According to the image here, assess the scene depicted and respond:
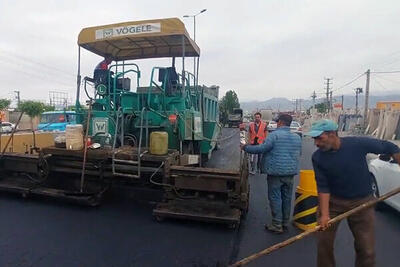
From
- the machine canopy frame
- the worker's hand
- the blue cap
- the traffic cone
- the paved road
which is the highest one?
the machine canopy frame

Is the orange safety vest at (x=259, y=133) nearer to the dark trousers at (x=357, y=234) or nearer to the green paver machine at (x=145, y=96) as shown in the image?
the green paver machine at (x=145, y=96)

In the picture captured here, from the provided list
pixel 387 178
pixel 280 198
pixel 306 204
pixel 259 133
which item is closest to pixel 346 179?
pixel 280 198

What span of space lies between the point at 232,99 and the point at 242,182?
29444 millimetres

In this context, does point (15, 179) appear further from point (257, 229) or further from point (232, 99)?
point (232, 99)

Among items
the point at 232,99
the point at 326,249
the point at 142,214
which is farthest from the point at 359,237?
the point at 232,99

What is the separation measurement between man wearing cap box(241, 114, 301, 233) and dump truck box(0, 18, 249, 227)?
418mm

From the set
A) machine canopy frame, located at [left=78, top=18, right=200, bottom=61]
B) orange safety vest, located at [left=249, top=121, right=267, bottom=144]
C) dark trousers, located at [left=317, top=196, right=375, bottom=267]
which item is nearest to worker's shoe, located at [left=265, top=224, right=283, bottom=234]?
dark trousers, located at [left=317, top=196, right=375, bottom=267]

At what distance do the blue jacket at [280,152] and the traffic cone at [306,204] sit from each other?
12.6 inches

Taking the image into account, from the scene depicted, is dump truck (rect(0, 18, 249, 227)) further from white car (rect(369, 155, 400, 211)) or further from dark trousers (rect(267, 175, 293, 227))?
white car (rect(369, 155, 400, 211))

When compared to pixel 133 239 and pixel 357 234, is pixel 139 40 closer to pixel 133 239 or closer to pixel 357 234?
pixel 133 239

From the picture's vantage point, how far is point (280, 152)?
188 inches

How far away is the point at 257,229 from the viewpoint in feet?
16.1

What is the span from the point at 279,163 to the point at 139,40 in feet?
12.1

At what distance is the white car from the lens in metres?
5.23
